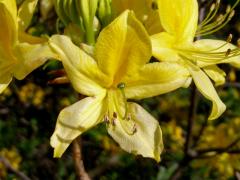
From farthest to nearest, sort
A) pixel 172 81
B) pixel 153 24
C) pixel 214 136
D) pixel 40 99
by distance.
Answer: pixel 40 99
pixel 214 136
pixel 153 24
pixel 172 81

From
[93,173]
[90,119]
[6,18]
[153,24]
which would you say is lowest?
[93,173]

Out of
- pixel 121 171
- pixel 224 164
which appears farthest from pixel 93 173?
pixel 224 164

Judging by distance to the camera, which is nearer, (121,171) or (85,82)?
(85,82)

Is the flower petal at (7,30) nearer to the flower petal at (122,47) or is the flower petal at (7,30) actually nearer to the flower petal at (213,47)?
the flower petal at (122,47)

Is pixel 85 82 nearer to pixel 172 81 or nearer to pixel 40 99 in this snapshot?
pixel 172 81

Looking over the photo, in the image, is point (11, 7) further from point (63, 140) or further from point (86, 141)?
point (86, 141)

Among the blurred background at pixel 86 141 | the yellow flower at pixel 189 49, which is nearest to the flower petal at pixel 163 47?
the yellow flower at pixel 189 49
